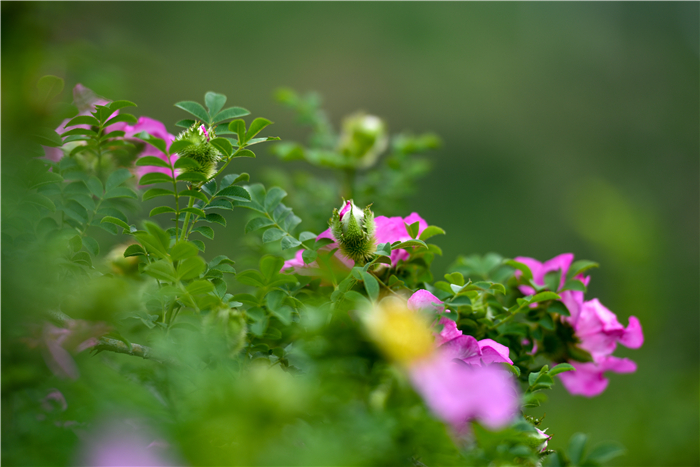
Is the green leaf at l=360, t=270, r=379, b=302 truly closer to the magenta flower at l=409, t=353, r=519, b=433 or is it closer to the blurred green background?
the magenta flower at l=409, t=353, r=519, b=433

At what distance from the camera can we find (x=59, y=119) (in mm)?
313

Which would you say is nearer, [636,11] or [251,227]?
[251,227]

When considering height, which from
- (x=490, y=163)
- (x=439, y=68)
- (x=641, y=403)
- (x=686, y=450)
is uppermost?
(x=439, y=68)

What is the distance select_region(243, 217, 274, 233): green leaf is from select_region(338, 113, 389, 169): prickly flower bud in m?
0.31

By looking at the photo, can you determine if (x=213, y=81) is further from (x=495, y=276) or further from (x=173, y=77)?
(x=495, y=276)

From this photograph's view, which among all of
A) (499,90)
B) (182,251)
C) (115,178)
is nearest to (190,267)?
(182,251)

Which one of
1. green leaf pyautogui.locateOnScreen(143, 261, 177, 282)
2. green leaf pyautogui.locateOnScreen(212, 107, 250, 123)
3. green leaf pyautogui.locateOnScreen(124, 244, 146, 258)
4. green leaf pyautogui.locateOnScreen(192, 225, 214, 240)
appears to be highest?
green leaf pyautogui.locateOnScreen(212, 107, 250, 123)

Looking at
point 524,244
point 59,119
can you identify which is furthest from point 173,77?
point 59,119

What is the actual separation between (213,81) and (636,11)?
2.64m

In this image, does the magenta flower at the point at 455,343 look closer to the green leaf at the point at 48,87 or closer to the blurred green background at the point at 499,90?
the green leaf at the point at 48,87

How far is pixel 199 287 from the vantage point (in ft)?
0.84

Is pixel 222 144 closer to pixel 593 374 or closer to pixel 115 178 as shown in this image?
pixel 115 178

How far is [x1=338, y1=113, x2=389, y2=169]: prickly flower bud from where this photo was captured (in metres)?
0.66

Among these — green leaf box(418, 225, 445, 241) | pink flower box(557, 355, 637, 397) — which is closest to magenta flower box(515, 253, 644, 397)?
pink flower box(557, 355, 637, 397)
